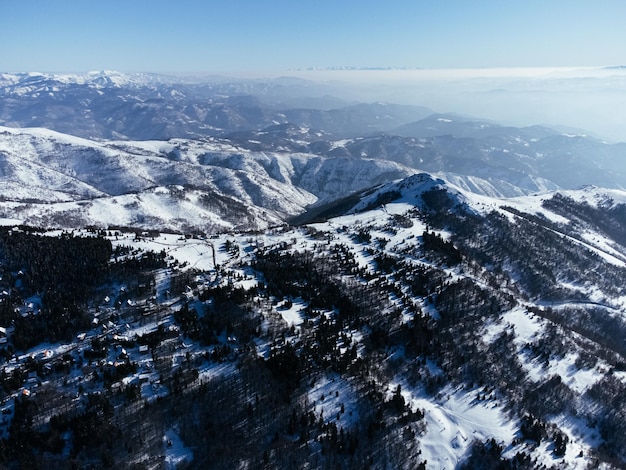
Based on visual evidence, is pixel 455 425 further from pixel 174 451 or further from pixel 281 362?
pixel 174 451

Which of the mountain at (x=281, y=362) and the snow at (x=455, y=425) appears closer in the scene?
the mountain at (x=281, y=362)

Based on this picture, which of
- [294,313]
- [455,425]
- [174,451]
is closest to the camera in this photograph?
[174,451]

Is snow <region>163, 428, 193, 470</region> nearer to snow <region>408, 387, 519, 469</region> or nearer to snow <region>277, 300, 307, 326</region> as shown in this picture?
snow <region>277, 300, 307, 326</region>

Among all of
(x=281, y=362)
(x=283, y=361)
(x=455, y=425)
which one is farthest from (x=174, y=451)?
(x=455, y=425)

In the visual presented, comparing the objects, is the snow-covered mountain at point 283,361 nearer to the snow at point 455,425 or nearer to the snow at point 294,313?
the snow at point 455,425

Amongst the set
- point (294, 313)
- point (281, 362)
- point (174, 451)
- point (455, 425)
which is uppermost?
point (281, 362)

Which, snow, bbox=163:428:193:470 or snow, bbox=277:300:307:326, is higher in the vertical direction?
snow, bbox=277:300:307:326

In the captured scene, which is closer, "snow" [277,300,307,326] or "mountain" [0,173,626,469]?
"mountain" [0,173,626,469]

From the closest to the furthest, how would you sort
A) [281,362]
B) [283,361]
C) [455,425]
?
[455,425] → [281,362] → [283,361]

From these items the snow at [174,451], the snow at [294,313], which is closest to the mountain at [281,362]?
the snow at [174,451]


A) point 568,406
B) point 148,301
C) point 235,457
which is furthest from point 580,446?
point 148,301

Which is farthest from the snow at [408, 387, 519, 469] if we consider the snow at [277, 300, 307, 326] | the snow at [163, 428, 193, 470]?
the snow at [163, 428, 193, 470]
